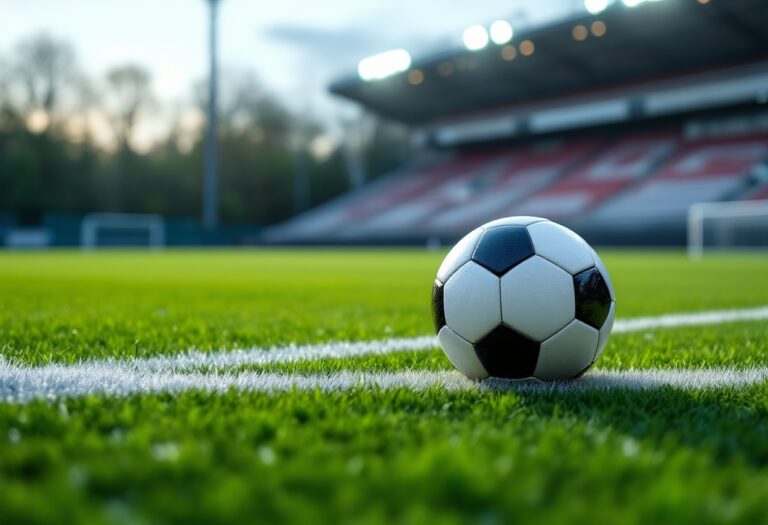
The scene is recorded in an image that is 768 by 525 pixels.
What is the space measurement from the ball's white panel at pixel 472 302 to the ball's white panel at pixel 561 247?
0.62 ft

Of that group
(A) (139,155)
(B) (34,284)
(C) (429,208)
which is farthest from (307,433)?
(A) (139,155)

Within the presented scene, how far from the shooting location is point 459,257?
7.08ft

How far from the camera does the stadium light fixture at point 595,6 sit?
73.1 feet

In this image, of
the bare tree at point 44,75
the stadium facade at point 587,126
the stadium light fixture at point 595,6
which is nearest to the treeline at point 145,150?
the bare tree at point 44,75

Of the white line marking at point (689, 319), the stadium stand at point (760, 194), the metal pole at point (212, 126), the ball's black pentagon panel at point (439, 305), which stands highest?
the metal pole at point (212, 126)

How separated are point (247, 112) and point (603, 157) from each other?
21.2 metres

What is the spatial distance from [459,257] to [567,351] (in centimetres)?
44

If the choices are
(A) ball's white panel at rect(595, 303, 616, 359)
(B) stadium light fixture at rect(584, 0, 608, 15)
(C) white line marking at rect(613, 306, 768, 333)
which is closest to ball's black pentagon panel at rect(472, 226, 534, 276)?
(A) ball's white panel at rect(595, 303, 616, 359)

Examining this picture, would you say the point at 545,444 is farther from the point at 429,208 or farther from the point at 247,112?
the point at 247,112

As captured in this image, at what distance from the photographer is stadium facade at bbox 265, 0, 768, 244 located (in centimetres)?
2228

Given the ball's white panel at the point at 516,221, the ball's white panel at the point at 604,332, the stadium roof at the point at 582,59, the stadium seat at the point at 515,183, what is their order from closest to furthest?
the ball's white panel at the point at 604,332
the ball's white panel at the point at 516,221
the stadium roof at the point at 582,59
the stadium seat at the point at 515,183

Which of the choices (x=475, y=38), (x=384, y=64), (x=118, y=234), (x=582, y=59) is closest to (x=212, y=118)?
(x=118, y=234)

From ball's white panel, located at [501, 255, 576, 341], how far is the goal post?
17.8 meters

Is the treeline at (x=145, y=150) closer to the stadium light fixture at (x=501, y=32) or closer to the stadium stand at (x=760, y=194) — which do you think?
the stadium light fixture at (x=501, y=32)
